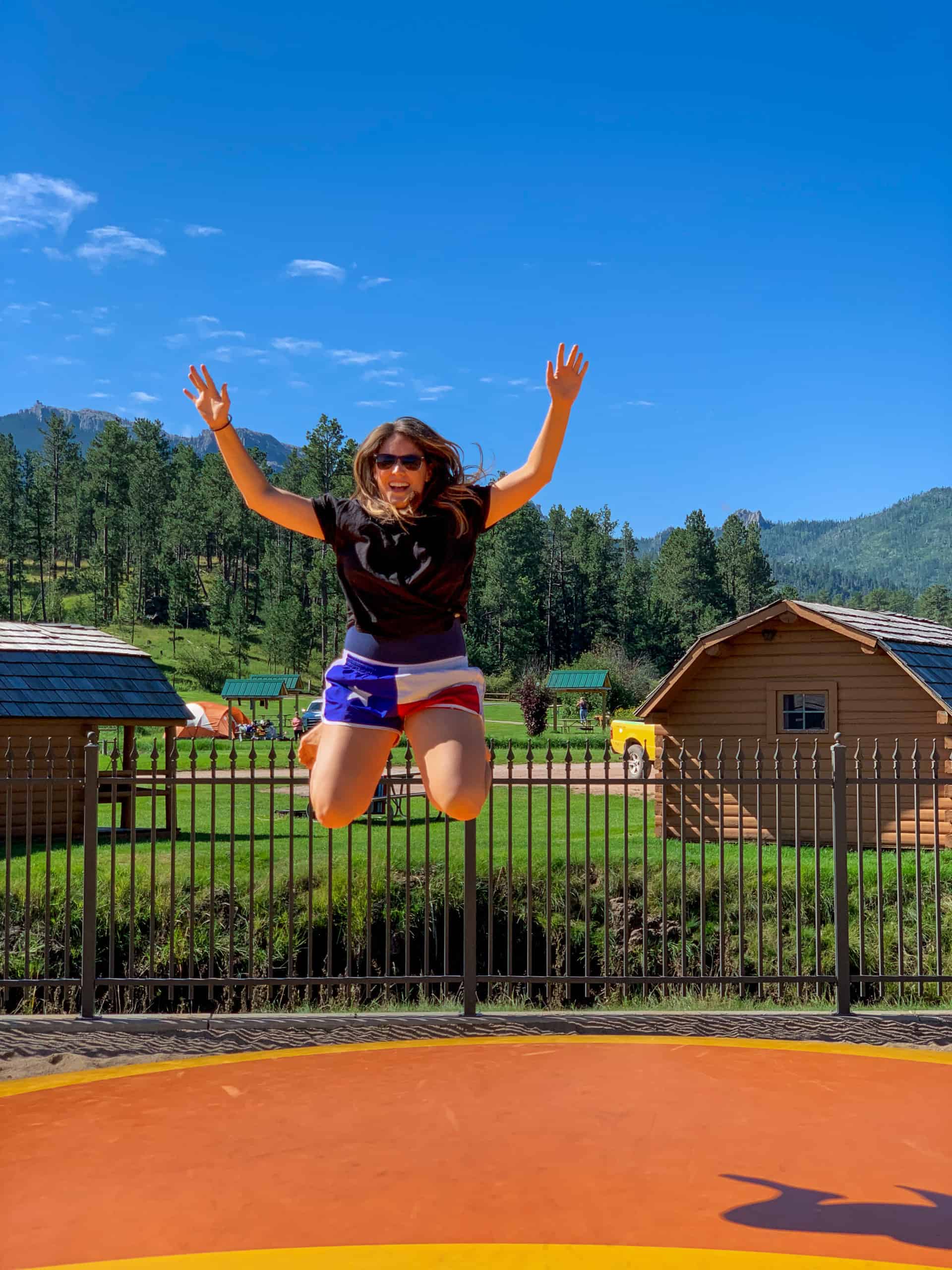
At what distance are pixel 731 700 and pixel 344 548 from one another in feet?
49.4

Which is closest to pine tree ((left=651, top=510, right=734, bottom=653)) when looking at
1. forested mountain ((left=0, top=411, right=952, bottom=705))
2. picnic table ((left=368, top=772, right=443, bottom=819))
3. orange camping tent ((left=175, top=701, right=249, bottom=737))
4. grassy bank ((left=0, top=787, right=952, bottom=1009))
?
forested mountain ((left=0, top=411, right=952, bottom=705))

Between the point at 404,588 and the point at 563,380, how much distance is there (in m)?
1.01

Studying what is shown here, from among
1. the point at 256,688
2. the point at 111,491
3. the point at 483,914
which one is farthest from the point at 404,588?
the point at 111,491

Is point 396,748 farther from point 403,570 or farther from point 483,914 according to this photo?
point 403,570

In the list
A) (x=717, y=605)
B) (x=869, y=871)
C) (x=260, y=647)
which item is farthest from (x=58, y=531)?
(x=869, y=871)

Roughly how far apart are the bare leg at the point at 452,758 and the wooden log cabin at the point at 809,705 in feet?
43.5

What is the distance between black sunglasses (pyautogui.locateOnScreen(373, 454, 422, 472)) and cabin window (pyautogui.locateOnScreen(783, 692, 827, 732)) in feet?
48.8

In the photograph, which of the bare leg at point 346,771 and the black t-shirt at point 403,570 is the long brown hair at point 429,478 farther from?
the bare leg at point 346,771

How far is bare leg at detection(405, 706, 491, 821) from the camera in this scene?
12.0 feet

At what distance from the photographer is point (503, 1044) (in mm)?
6746

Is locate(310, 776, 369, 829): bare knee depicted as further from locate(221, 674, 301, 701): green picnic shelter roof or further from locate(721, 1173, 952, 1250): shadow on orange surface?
locate(221, 674, 301, 701): green picnic shelter roof

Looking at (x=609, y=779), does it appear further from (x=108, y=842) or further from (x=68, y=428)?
(x=68, y=428)

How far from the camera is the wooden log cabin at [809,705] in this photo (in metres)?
17.0

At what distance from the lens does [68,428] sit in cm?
8975
